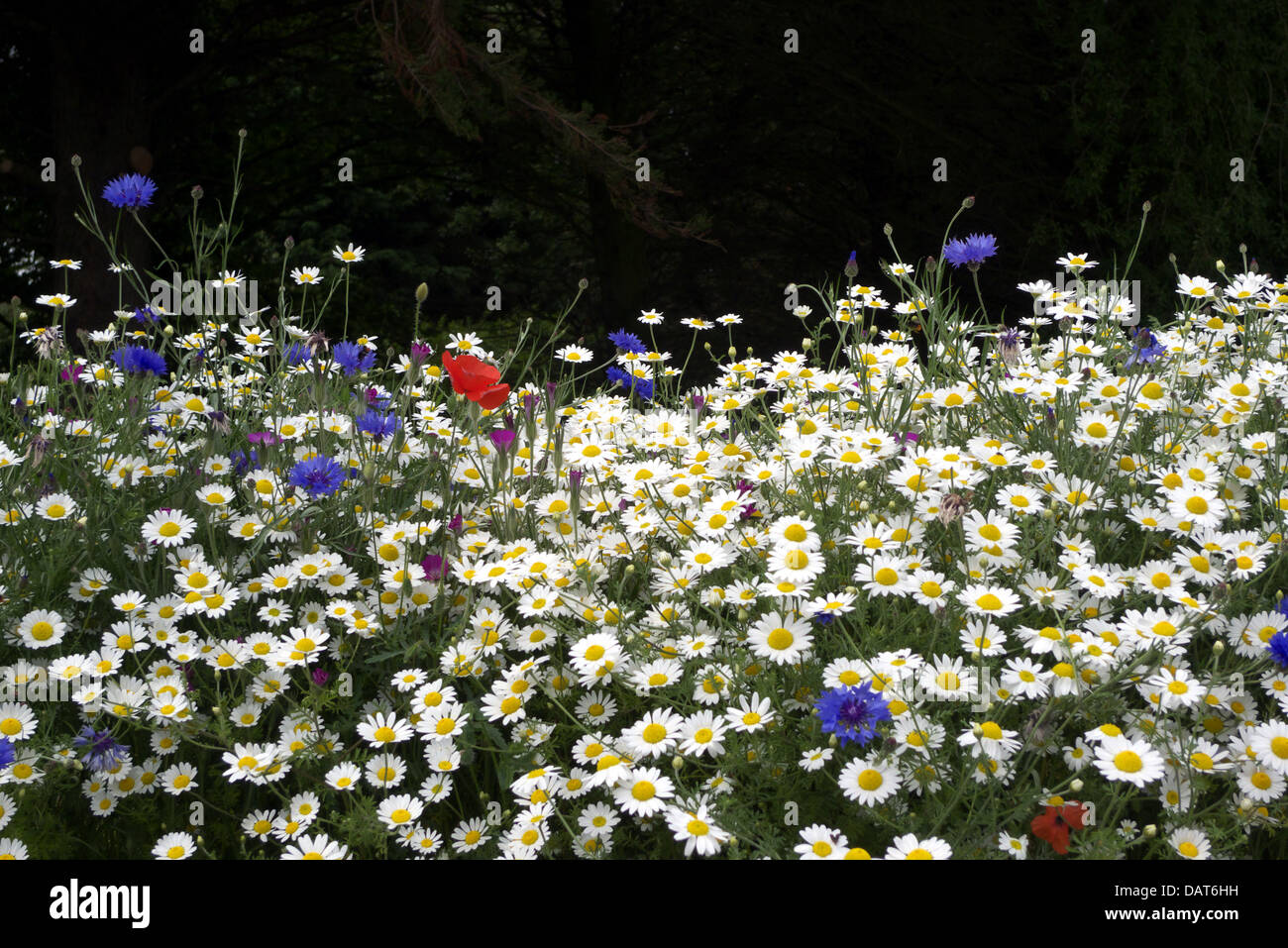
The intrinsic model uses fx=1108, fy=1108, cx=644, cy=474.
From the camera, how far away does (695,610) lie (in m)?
2.30

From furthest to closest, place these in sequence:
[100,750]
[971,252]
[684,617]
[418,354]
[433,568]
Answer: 1. [971,252]
2. [418,354]
3. [433,568]
4. [684,617]
5. [100,750]

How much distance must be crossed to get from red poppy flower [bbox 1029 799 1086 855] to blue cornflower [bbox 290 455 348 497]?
1587 millimetres

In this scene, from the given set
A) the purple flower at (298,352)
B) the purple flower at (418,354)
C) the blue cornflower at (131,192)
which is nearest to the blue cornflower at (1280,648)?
the purple flower at (418,354)

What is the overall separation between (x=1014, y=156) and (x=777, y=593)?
6519mm

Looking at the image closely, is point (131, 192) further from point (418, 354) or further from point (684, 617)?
point (684, 617)

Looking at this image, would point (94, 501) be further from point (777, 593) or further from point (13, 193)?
point (13, 193)

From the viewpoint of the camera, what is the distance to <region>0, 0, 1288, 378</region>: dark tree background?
21.6ft

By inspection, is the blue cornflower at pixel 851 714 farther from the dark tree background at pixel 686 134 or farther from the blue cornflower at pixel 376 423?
the dark tree background at pixel 686 134

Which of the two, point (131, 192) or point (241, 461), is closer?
point (241, 461)

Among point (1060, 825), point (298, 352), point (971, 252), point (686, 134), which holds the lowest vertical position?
point (1060, 825)

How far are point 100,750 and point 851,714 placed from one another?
55.2 inches

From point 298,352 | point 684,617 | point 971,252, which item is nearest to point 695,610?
point 684,617

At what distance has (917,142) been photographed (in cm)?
759
